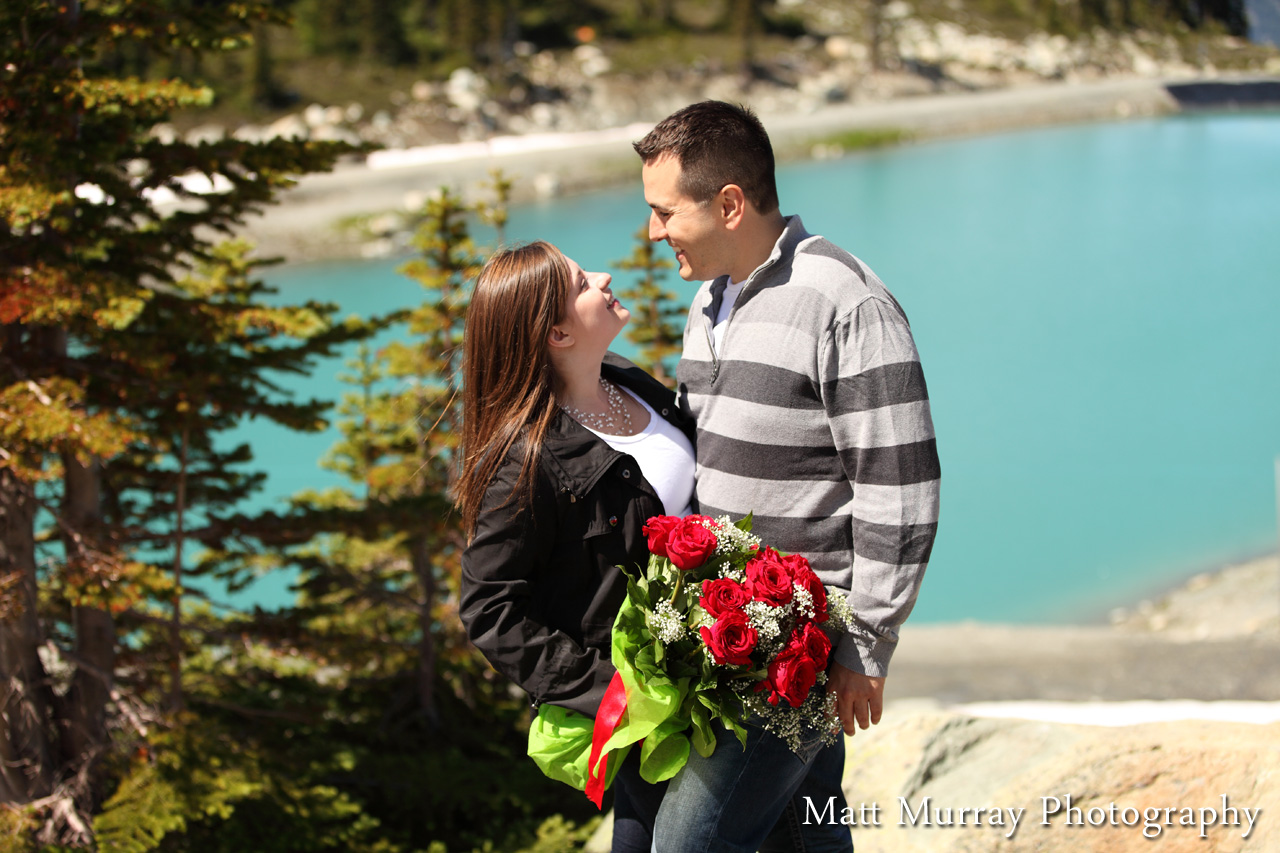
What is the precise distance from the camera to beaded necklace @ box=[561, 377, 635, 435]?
254 cm

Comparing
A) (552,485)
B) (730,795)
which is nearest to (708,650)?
(730,795)

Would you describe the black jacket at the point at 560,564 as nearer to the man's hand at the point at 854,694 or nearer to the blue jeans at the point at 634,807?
the blue jeans at the point at 634,807

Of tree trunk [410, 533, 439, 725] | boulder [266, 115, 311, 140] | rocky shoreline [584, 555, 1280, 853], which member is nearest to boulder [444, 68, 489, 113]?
boulder [266, 115, 311, 140]

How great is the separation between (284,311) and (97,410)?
1324 mm

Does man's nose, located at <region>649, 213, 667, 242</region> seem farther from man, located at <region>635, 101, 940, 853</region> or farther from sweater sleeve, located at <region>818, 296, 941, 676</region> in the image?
sweater sleeve, located at <region>818, 296, 941, 676</region>

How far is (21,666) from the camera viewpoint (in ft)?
19.2

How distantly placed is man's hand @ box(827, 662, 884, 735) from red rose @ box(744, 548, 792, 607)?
1.15 ft

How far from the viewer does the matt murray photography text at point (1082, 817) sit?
3225 millimetres

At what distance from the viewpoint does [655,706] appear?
221 cm

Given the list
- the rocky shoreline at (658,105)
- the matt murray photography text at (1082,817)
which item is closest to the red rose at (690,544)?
the matt murray photography text at (1082,817)

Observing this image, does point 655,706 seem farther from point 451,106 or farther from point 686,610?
point 451,106

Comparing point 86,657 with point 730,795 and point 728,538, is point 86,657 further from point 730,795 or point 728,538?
point 728,538

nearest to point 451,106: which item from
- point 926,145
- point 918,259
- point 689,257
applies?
point 926,145

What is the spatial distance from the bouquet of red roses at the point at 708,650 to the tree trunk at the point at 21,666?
4.42 m
